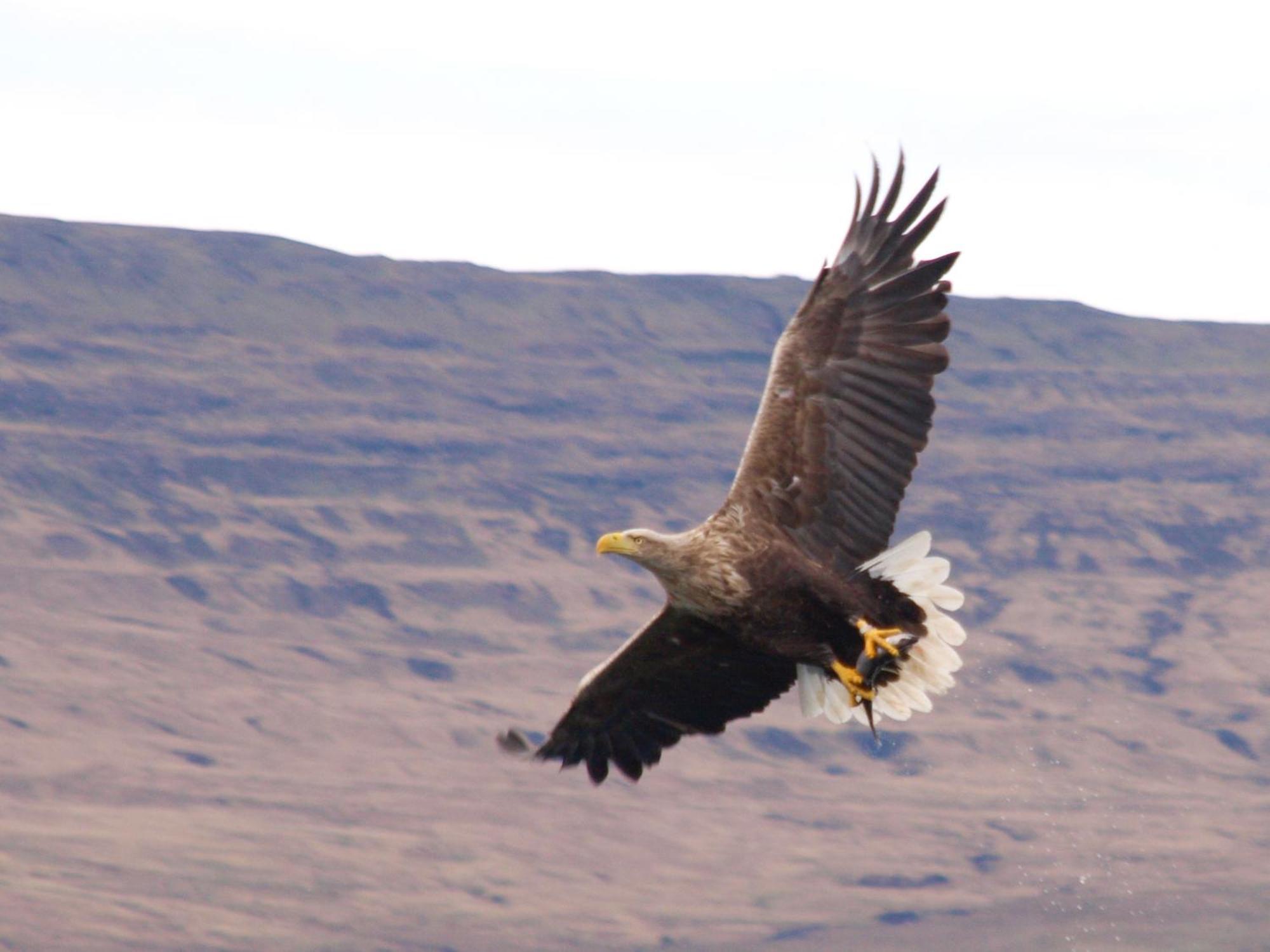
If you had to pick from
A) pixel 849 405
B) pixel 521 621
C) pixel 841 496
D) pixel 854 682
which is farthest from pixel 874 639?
pixel 521 621

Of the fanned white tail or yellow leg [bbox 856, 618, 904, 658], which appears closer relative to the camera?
yellow leg [bbox 856, 618, 904, 658]

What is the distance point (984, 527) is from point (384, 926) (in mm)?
55990

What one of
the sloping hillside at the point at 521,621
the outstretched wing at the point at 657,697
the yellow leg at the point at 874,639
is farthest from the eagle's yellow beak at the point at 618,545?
the sloping hillside at the point at 521,621

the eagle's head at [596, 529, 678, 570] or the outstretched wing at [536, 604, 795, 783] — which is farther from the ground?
the eagle's head at [596, 529, 678, 570]

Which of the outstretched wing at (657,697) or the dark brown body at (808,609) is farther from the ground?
the dark brown body at (808,609)

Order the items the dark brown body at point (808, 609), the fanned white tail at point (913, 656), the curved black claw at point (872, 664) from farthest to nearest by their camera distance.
Result: the fanned white tail at point (913, 656), the curved black claw at point (872, 664), the dark brown body at point (808, 609)

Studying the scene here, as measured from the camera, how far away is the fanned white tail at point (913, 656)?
12.1m

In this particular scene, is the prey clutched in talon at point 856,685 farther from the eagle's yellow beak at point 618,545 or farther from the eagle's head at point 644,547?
the eagle's yellow beak at point 618,545

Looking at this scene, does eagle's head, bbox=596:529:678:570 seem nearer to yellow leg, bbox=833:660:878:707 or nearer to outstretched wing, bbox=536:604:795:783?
outstretched wing, bbox=536:604:795:783

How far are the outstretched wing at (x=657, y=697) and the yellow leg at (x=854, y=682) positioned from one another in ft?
2.50

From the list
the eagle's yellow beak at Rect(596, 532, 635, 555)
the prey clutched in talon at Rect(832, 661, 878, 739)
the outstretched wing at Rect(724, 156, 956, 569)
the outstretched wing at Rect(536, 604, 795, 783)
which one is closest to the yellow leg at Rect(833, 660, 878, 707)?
the prey clutched in talon at Rect(832, 661, 878, 739)

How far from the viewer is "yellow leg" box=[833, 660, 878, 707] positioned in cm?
1200

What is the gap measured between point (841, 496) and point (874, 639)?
2.72 ft

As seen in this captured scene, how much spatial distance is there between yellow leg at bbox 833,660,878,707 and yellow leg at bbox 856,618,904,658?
0.17 m
